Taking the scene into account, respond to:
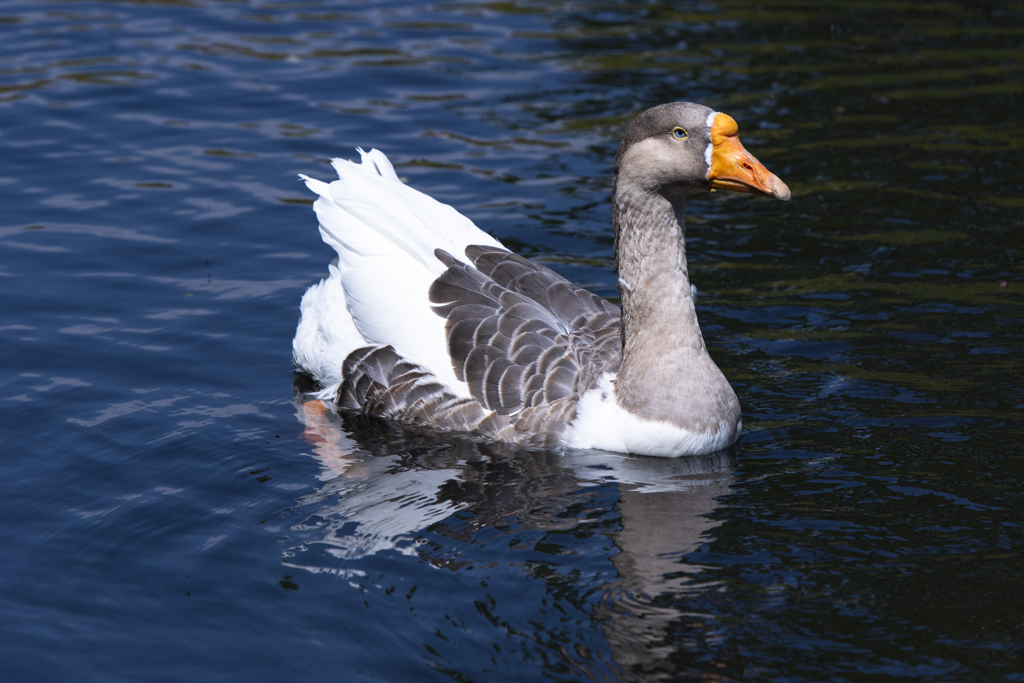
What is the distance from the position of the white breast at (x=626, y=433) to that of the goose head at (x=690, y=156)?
1.43 metres

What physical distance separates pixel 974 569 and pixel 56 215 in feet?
30.4

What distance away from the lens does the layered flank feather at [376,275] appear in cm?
783

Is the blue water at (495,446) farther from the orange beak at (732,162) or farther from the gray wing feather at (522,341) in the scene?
the orange beak at (732,162)

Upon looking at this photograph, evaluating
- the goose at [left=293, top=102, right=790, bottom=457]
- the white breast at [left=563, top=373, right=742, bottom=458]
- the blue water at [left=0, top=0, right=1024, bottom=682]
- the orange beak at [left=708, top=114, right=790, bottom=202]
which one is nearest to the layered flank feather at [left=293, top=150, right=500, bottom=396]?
the goose at [left=293, top=102, right=790, bottom=457]

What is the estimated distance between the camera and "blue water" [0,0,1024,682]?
223 inches

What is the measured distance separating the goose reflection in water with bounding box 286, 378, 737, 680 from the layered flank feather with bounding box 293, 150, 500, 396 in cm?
60

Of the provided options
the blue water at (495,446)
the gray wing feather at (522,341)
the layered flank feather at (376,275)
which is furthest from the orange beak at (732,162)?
the layered flank feather at (376,275)

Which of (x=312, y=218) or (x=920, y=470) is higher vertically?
(x=312, y=218)

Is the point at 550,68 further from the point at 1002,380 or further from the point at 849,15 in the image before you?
the point at 1002,380

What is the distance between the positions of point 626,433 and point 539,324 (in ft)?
3.22

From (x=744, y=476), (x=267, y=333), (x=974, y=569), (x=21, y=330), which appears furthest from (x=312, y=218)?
(x=974, y=569)

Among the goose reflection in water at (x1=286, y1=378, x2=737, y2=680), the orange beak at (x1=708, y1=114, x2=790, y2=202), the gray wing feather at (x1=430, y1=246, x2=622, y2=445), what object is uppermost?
the orange beak at (x1=708, y1=114, x2=790, y2=202)

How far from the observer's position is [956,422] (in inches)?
298

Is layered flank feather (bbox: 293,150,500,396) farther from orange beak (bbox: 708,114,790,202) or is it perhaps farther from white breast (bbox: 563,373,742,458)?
orange beak (bbox: 708,114,790,202)
